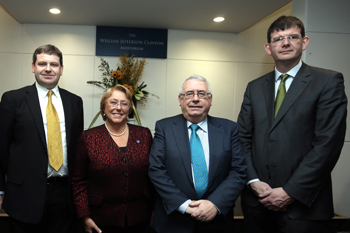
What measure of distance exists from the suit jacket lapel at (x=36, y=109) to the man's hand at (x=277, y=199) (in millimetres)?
1729

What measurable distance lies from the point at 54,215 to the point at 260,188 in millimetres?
1629

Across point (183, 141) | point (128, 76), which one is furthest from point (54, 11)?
point (183, 141)

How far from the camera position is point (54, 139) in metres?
1.95

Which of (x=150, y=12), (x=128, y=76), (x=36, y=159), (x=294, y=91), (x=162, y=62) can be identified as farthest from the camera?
(x=162, y=62)

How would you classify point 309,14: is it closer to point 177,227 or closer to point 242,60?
point 242,60

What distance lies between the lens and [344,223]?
3.09 m

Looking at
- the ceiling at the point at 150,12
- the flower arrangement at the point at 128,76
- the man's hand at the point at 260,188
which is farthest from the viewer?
the flower arrangement at the point at 128,76

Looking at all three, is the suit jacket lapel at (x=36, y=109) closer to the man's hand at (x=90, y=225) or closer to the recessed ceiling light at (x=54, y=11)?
the man's hand at (x=90, y=225)

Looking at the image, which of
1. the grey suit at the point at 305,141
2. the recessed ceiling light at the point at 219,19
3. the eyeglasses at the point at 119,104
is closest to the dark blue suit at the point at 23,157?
the eyeglasses at the point at 119,104

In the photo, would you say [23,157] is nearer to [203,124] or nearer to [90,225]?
[90,225]

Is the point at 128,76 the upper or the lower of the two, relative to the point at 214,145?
upper

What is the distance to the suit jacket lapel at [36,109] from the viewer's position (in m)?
1.92

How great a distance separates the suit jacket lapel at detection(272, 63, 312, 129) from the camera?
1.76 meters

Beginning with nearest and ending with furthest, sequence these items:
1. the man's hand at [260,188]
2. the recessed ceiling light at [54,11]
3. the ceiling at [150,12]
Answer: the man's hand at [260,188]
the ceiling at [150,12]
the recessed ceiling light at [54,11]
